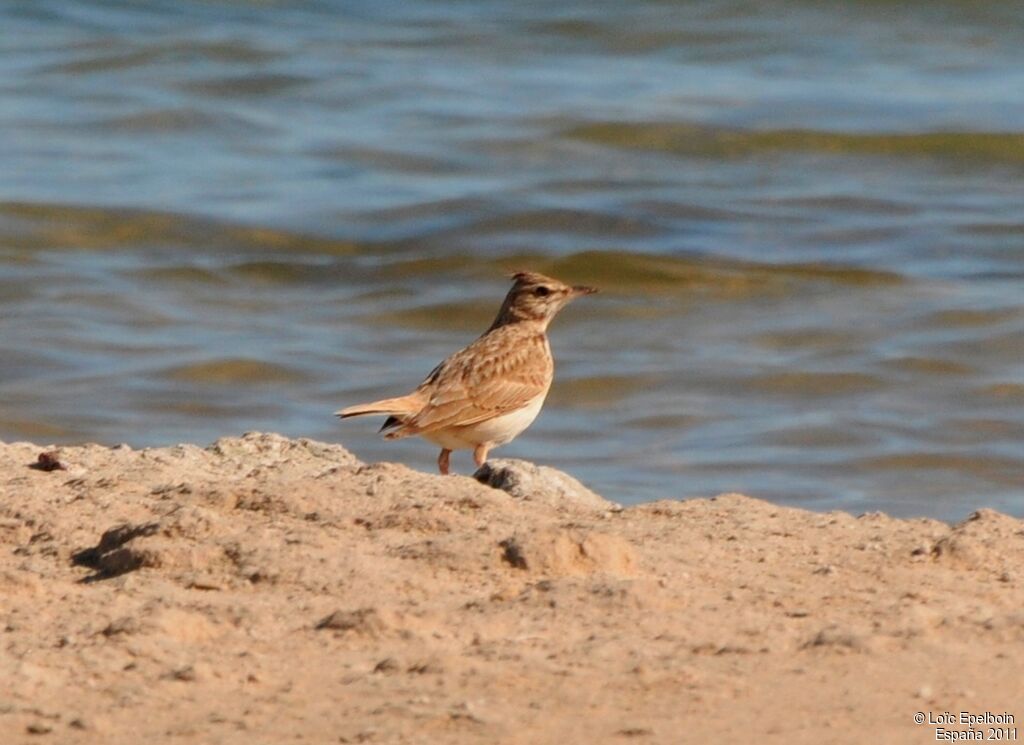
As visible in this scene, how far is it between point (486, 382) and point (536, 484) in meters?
1.82

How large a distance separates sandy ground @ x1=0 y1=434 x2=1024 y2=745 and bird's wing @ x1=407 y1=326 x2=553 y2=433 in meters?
1.99

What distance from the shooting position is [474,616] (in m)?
4.89

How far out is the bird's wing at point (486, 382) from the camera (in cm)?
827

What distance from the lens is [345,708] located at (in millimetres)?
4363

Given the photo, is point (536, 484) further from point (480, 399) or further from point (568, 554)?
point (480, 399)

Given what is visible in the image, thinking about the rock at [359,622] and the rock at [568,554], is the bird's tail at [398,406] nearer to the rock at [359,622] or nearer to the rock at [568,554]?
the rock at [568,554]

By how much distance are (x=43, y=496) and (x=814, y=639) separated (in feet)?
8.75

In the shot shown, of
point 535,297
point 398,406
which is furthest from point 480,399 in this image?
point 535,297

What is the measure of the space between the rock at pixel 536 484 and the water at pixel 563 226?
2.99m

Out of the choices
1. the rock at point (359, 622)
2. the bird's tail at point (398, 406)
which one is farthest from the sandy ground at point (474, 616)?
the bird's tail at point (398, 406)

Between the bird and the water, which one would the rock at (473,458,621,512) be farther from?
the water

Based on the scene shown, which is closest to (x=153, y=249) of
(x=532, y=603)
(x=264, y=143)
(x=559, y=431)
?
(x=264, y=143)

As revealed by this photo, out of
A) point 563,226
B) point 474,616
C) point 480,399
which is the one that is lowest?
point 563,226

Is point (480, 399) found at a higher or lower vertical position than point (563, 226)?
higher
